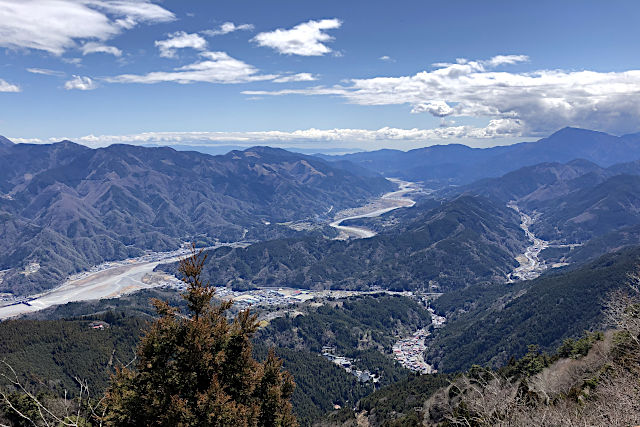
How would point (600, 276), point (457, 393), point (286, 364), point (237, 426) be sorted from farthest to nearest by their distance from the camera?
point (600, 276), point (286, 364), point (457, 393), point (237, 426)

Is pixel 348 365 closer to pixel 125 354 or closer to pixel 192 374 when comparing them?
pixel 125 354

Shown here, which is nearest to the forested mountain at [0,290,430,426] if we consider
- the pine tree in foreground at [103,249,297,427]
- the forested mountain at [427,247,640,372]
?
the forested mountain at [427,247,640,372]

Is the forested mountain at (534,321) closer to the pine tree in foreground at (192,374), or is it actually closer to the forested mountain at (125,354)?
the forested mountain at (125,354)

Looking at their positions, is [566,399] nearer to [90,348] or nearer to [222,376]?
[222,376]

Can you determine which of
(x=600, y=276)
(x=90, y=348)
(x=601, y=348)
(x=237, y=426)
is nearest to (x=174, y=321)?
(x=237, y=426)

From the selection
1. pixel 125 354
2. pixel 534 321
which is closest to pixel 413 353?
pixel 534 321

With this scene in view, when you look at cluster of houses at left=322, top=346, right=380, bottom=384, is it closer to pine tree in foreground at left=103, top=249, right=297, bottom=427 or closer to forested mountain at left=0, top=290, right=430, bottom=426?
forested mountain at left=0, top=290, right=430, bottom=426
